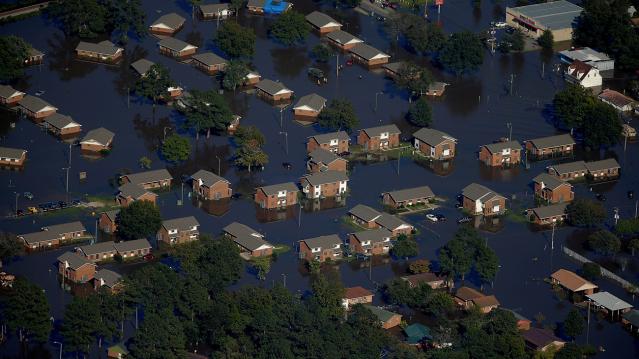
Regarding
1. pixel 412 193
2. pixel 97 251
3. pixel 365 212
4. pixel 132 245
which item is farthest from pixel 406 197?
pixel 97 251

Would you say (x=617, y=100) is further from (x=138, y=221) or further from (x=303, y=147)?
(x=138, y=221)

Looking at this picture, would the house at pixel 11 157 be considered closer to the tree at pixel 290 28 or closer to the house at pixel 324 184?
the house at pixel 324 184

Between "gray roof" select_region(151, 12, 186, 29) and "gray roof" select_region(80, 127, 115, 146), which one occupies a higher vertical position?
"gray roof" select_region(80, 127, 115, 146)

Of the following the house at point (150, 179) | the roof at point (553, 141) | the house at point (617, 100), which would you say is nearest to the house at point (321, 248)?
the house at point (150, 179)

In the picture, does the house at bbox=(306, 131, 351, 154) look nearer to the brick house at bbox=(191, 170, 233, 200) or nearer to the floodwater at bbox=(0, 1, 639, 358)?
the floodwater at bbox=(0, 1, 639, 358)

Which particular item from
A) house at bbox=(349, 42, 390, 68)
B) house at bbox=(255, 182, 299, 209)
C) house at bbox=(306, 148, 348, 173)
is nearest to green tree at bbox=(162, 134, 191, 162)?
house at bbox=(255, 182, 299, 209)

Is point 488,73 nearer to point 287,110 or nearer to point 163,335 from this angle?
point 287,110
